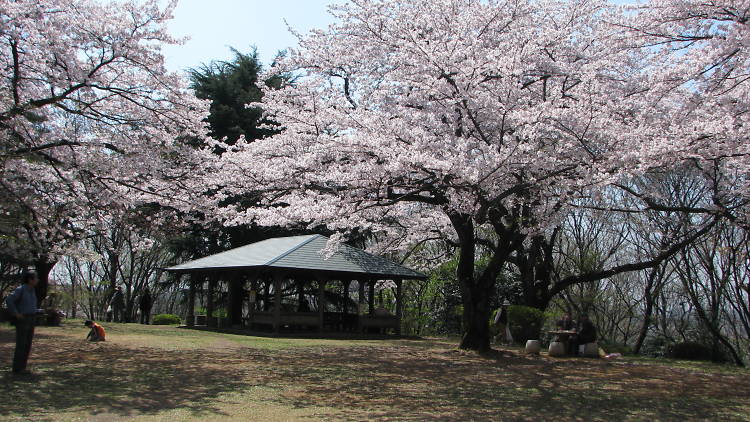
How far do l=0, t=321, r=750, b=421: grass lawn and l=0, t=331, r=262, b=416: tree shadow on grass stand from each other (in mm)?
15

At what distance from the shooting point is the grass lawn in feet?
20.9

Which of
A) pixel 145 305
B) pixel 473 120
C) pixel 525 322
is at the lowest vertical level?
pixel 525 322

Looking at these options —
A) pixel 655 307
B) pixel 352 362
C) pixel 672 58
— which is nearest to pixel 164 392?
pixel 352 362

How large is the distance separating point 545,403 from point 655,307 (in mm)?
15603

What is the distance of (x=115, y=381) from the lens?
7.71 meters

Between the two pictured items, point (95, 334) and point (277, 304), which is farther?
point (277, 304)

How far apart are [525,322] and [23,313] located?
1252cm

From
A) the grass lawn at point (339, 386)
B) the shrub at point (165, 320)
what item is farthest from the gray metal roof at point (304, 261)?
the shrub at point (165, 320)

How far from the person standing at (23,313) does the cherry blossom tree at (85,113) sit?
6.54 ft

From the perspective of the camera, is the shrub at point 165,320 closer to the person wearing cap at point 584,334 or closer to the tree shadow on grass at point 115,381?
the tree shadow on grass at point 115,381

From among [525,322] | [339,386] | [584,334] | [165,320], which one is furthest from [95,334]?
[165,320]

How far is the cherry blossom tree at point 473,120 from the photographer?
9227 mm

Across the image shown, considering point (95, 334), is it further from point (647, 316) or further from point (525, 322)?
point (647, 316)

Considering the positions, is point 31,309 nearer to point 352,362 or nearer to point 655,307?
point 352,362
